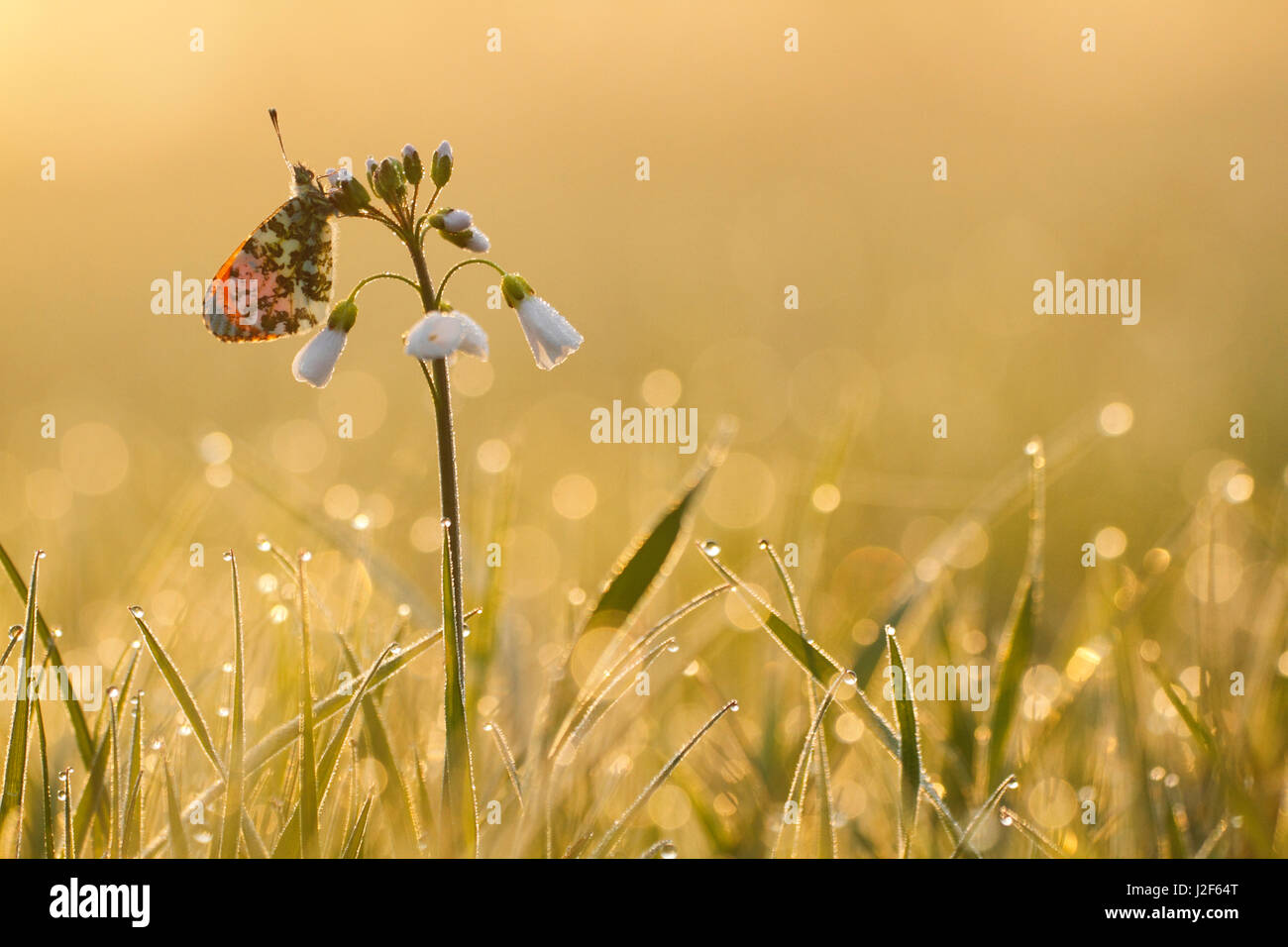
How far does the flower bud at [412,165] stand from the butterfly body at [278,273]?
334mm

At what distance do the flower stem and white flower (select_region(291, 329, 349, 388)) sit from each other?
17.2 inches

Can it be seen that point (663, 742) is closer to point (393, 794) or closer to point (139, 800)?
point (393, 794)

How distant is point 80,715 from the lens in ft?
9.26

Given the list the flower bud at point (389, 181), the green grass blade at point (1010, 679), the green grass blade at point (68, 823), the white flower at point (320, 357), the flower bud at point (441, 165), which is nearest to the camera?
the green grass blade at point (68, 823)

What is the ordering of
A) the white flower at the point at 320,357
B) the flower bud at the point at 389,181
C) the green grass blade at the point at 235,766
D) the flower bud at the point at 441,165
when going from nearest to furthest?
the green grass blade at the point at 235,766, the flower bud at the point at 389,181, the flower bud at the point at 441,165, the white flower at the point at 320,357

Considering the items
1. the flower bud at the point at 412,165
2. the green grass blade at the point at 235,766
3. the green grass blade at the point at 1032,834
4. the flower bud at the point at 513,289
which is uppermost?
the flower bud at the point at 412,165

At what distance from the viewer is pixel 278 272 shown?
2.96 m

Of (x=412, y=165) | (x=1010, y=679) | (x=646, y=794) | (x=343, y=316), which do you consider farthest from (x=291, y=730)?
(x=1010, y=679)

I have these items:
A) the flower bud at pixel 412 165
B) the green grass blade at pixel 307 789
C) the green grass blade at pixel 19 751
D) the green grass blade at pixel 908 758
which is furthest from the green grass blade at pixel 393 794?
the flower bud at pixel 412 165

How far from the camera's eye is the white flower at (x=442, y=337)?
2447 mm

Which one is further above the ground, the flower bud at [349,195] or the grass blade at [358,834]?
the flower bud at [349,195]

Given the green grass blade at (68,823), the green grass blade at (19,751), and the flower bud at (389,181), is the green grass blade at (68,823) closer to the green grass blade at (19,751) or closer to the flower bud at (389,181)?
the green grass blade at (19,751)

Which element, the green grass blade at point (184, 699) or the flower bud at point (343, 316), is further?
the flower bud at point (343, 316)
